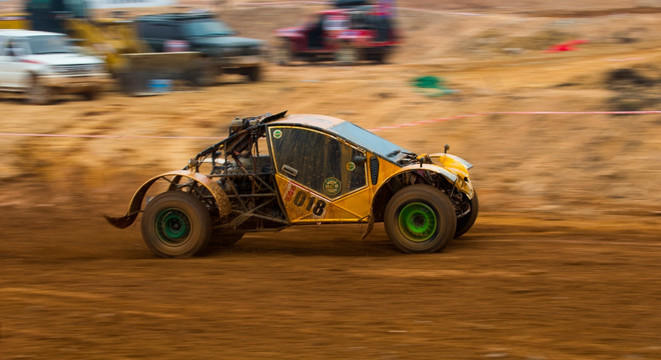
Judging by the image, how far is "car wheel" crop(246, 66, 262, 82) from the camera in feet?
66.5

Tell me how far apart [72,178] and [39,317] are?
7315 millimetres

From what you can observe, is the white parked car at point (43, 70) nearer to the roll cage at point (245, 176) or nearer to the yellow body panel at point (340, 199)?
the roll cage at point (245, 176)

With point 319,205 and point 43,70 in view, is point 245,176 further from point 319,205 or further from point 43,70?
point 43,70

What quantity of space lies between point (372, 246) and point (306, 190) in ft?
3.46

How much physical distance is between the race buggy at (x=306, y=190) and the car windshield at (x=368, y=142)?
0.02 metres

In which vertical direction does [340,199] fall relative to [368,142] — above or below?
below

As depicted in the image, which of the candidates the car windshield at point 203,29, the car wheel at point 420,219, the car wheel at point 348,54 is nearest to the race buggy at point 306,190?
the car wheel at point 420,219

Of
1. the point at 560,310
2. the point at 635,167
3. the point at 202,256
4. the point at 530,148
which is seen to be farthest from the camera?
the point at 530,148

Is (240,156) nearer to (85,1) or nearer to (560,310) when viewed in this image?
(560,310)

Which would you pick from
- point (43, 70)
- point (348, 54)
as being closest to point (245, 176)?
point (43, 70)

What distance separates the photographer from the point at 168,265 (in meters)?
8.08

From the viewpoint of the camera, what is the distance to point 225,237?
29.7 ft

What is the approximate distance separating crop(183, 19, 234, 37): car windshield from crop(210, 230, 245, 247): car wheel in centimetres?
1220

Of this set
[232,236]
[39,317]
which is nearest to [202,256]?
[232,236]
